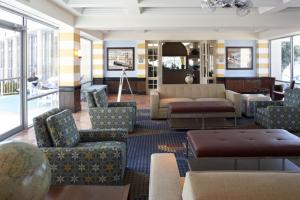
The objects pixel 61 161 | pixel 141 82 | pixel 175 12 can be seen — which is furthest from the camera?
pixel 141 82

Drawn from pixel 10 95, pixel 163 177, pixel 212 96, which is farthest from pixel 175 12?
pixel 163 177

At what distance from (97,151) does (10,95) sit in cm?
396

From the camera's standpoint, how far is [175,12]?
904 centimetres

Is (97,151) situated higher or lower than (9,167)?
lower

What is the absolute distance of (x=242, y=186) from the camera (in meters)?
1.17

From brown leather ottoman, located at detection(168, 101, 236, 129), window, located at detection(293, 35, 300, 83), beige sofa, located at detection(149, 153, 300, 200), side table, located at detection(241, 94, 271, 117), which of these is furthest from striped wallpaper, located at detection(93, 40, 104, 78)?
beige sofa, located at detection(149, 153, 300, 200)

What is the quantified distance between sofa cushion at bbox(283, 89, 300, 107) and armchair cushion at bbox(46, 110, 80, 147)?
4787 millimetres

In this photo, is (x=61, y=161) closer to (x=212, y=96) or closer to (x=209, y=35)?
(x=212, y=96)

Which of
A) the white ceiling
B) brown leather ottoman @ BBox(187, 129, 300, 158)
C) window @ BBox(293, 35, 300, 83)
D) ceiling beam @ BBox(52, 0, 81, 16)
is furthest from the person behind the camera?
window @ BBox(293, 35, 300, 83)

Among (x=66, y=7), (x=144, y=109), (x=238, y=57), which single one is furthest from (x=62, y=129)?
(x=238, y=57)

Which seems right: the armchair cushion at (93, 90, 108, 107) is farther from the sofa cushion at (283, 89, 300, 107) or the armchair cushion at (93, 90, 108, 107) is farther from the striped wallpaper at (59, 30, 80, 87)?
the sofa cushion at (283, 89, 300, 107)

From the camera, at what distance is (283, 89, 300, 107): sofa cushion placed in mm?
6469

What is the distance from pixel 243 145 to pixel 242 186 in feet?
8.27

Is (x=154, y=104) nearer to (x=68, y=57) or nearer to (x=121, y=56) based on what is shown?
(x=68, y=57)
